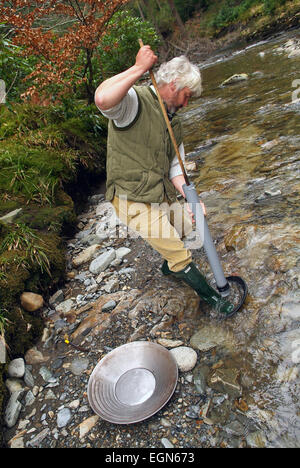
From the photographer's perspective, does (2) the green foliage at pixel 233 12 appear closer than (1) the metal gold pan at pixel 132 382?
No

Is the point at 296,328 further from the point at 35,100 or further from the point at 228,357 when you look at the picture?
the point at 35,100

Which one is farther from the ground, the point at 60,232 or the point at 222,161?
the point at 60,232

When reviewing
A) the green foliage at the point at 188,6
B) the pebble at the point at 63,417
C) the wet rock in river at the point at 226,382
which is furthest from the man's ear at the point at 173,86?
the green foliage at the point at 188,6

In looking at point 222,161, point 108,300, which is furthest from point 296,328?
point 222,161

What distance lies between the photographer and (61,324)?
3566mm

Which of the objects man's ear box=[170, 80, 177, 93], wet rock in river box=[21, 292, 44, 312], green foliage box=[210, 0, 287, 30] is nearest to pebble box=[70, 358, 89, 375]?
wet rock in river box=[21, 292, 44, 312]

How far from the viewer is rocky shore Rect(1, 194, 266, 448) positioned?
2.37 m

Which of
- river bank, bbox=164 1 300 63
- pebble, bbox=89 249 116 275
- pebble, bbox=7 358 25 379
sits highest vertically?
pebble, bbox=7 358 25 379

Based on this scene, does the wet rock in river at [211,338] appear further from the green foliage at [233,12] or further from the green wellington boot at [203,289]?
the green foliage at [233,12]

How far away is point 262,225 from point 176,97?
78.3 inches

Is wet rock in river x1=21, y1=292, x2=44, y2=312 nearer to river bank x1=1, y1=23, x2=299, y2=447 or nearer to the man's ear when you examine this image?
river bank x1=1, y1=23, x2=299, y2=447

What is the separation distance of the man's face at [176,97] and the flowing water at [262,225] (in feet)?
5.95

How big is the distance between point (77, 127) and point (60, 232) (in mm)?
3037

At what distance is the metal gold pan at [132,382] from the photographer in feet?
8.13
